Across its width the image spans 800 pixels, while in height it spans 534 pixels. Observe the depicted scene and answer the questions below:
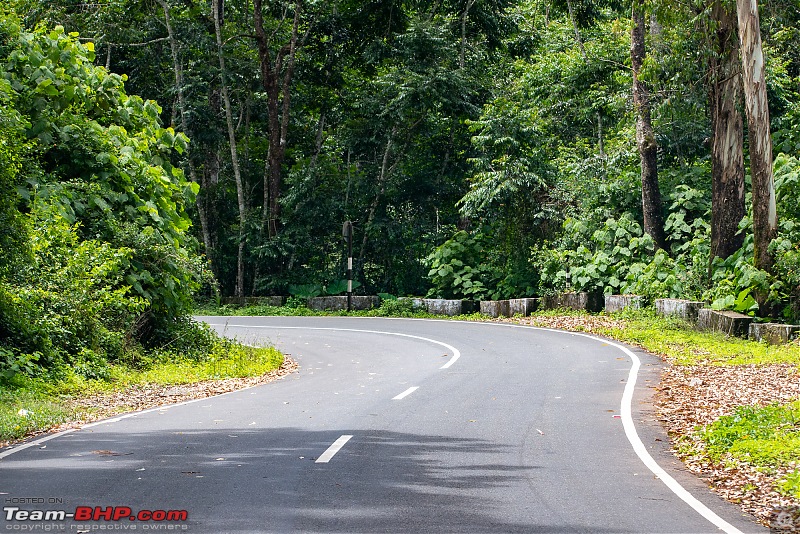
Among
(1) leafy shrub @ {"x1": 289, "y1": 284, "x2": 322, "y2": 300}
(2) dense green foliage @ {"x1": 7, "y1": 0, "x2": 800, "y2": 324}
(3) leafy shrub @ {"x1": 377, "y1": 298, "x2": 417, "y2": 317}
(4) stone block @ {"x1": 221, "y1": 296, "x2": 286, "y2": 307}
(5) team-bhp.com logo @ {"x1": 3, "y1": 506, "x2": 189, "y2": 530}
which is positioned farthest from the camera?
(1) leafy shrub @ {"x1": 289, "y1": 284, "x2": 322, "y2": 300}

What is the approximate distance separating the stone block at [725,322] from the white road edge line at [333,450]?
547 inches

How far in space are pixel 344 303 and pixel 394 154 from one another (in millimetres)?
7341

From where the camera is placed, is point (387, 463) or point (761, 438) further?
point (761, 438)

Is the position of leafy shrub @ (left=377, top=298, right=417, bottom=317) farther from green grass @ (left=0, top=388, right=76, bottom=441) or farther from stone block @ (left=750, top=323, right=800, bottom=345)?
green grass @ (left=0, top=388, right=76, bottom=441)

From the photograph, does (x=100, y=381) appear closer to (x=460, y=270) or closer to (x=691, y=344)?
(x=691, y=344)

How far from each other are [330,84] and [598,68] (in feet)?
40.6

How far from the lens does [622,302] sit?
28.2m

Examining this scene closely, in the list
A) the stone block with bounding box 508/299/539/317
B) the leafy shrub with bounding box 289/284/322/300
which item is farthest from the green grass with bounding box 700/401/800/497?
the leafy shrub with bounding box 289/284/322/300

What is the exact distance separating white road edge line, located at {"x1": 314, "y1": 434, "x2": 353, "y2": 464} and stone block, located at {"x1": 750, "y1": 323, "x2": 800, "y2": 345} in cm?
1275

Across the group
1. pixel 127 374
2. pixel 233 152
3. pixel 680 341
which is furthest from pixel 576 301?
pixel 127 374

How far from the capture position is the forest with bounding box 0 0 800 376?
60.3ft

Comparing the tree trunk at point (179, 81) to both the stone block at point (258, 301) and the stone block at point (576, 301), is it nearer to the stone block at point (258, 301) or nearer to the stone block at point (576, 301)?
the stone block at point (258, 301)

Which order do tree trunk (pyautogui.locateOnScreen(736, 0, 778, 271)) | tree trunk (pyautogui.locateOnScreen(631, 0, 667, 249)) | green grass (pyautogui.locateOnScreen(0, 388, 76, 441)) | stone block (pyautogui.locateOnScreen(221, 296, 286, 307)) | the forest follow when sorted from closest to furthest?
green grass (pyautogui.locateOnScreen(0, 388, 76, 441)), the forest, tree trunk (pyautogui.locateOnScreen(736, 0, 778, 271)), tree trunk (pyautogui.locateOnScreen(631, 0, 667, 249)), stone block (pyautogui.locateOnScreen(221, 296, 286, 307))

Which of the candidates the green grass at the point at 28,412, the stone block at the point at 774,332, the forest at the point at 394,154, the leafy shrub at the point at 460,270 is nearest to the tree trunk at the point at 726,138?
the forest at the point at 394,154
